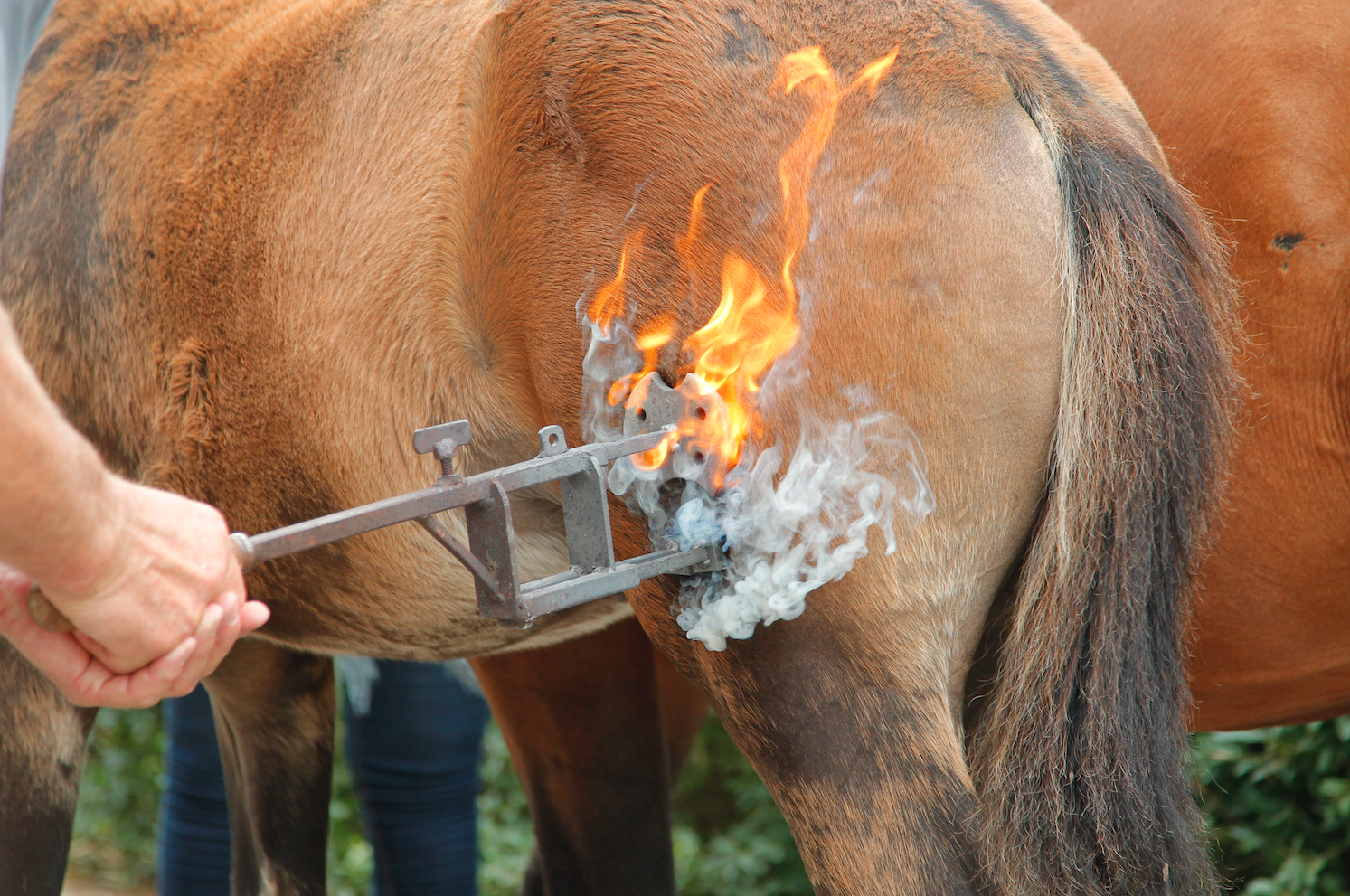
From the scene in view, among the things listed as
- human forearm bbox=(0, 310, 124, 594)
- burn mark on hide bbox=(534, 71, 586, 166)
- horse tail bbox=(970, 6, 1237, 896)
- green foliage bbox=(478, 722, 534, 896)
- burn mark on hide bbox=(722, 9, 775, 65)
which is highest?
burn mark on hide bbox=(722, 9, 775, 65)

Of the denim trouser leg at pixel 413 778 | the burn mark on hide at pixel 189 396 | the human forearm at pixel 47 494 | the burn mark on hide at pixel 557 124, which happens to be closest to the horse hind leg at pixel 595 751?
the denim trouser leg at pixel 413 778

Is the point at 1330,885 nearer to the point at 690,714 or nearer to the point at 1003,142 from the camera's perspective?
the point at 690,714

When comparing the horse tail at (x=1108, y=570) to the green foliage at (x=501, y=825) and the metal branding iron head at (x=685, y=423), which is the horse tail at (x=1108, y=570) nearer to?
the metal branding iron head at (x=685, y=423)

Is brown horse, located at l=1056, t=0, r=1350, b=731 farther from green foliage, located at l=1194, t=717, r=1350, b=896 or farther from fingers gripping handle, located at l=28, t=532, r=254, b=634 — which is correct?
fingers gripping handle, located at l=28, t=532, r=254, b=634

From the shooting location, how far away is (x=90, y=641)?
1008mm

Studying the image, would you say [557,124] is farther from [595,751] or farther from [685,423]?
[595,751]

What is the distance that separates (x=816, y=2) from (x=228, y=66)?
100 cm

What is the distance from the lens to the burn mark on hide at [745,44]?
1229mm

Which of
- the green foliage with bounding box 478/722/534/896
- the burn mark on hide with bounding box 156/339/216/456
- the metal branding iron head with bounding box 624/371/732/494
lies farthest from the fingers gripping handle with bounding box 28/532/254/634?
the green foliage with bounding box 478/722/534/896

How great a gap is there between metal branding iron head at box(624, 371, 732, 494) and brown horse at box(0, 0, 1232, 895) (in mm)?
44

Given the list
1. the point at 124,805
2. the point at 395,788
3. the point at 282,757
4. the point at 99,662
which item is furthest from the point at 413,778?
the point at 124,805

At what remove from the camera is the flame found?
1188 millimetres

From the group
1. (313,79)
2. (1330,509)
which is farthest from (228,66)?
(1330,509)

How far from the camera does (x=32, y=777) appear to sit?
1.89 metres
